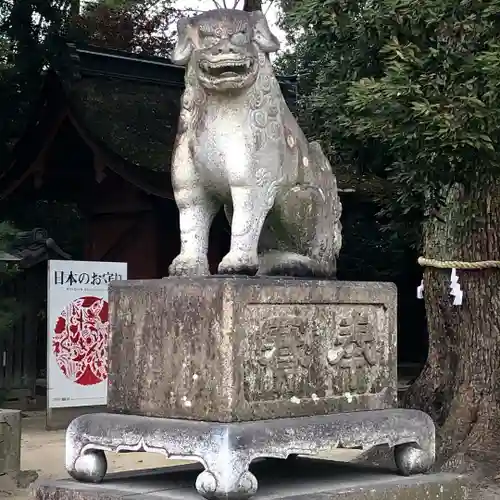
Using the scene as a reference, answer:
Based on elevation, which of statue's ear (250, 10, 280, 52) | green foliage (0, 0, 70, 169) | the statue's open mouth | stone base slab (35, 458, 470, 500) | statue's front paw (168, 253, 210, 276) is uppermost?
green foliage (0, 0, 70, 169)

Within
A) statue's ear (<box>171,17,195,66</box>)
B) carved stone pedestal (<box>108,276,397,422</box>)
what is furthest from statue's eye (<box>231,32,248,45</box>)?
carved stone pedestal (<box>108,276,397,422</box>)

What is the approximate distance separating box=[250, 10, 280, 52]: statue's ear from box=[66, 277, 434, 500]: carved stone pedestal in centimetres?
93

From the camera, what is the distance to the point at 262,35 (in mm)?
3740

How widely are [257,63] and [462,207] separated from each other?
3.80 m

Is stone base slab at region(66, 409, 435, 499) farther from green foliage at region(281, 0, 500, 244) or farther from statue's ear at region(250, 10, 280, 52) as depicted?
green foliage at region(281, 0, 500, 244)

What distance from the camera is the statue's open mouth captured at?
11.7 feet

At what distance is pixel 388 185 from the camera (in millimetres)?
9266

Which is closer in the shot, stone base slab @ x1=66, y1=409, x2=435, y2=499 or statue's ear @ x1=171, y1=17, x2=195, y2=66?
stone base slab @ x1=66, y1=409, x2=435, y2=499

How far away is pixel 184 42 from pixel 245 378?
4.40 feet

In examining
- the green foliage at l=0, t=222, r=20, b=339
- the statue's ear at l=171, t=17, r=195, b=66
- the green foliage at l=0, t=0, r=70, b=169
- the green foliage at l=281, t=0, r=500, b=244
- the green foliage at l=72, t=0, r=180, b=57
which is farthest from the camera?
the green foliage at l=72, t=0, r=180, b=57

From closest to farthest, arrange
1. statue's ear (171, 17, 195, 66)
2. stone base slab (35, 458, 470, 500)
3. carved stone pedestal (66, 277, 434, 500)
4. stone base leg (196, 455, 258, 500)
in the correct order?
stone base leg (196, 455, 258, 500) < carved stone pedestal (66, 277, 434, 500) < stone base slab (35, 458, 470, 500) < statue's ear (171, 17, 195, 66)

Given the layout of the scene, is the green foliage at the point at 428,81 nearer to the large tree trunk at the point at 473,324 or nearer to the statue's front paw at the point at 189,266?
the large tree trunk at the point at 473,324

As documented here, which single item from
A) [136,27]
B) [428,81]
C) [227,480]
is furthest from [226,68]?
[136,27]

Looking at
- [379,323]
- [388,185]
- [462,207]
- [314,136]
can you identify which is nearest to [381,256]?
[388,185]
